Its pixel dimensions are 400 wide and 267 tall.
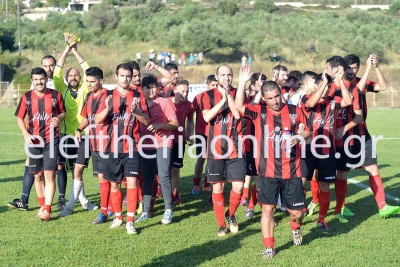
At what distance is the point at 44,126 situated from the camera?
7977 millimetres

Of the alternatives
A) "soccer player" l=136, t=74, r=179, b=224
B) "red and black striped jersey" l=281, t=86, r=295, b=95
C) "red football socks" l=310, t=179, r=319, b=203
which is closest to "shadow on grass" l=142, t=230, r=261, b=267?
"soccer player" l=136, t=74, r=179, b=224

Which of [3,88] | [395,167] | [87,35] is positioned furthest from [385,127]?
[87,35]

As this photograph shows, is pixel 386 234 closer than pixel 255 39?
Yes

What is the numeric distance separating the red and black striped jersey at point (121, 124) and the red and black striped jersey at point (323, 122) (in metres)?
2.08

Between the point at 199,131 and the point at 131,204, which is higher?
the point at 199,131

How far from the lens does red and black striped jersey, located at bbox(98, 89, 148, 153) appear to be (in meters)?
7.36

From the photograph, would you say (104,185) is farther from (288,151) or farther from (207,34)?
(207,34)

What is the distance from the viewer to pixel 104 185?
7.82 meters

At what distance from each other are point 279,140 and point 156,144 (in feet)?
7.14

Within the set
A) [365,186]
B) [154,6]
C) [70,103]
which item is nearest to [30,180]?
[70,103]

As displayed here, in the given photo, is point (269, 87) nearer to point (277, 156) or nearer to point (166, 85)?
point (277, 156)

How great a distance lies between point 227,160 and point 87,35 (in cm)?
5715

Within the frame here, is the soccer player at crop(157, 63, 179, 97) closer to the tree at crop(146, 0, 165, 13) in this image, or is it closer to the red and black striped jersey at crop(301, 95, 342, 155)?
the red and black striped jersey at crop(301, 95, 342, 155)

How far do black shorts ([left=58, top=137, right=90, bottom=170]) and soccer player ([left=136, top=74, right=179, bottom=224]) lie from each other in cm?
79
